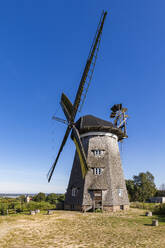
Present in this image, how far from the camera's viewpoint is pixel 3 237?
36.7 ft

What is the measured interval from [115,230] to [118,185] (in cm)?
1137

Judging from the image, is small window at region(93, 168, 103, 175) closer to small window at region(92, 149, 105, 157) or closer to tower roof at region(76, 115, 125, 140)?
small window at region(92, 149, 105, 157)

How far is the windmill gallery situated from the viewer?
2173cm

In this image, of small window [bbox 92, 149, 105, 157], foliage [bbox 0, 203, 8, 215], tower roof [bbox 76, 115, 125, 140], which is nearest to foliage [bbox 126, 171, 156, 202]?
tower roof [bbox 76, 115, 125, 140]

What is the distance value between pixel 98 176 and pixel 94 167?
1.29 meters

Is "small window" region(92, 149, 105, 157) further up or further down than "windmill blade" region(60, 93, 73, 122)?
further down

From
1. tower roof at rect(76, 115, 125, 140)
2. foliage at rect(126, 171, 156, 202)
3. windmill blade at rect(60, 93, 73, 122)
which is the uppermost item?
windmill blade at rect(60, 93, 73, 122)

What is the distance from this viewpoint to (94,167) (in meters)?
23.8

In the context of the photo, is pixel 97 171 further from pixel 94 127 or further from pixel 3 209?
pixel 3 209

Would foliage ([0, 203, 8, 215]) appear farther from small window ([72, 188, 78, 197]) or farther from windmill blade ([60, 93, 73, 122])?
windmill blade ([60, 93, 73, 122])

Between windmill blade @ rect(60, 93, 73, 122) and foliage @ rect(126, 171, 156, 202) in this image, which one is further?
foliage @ rect(126, 171, 156, 202)

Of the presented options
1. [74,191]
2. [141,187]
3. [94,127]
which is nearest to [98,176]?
[74,191]

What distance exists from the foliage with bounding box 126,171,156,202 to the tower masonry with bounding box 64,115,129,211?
28856 millimetres

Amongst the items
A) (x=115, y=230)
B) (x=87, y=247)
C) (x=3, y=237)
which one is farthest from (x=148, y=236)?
(x=3, y=237)
